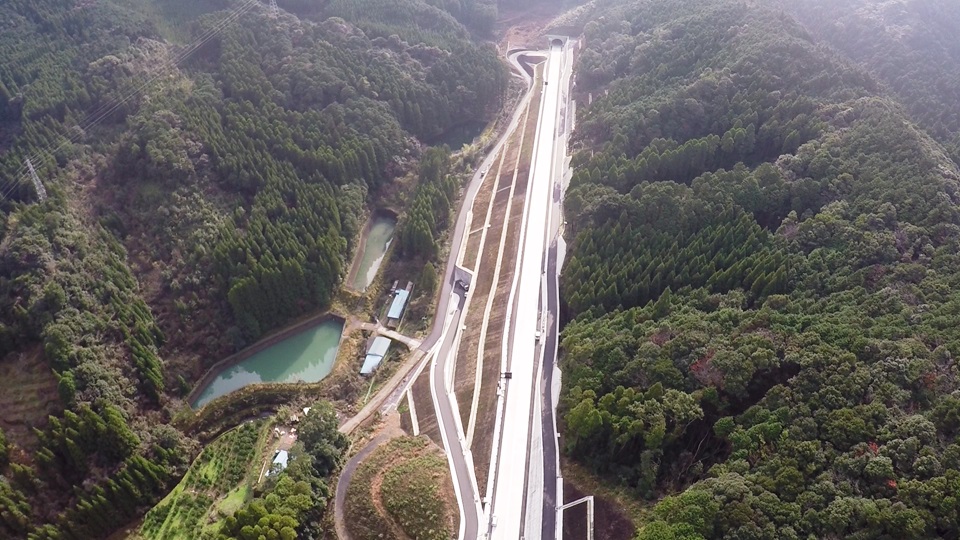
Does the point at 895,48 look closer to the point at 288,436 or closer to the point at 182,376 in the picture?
the point at 288,436

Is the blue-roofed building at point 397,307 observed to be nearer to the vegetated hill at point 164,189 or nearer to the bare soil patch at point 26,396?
the vegetated hill at point 164,189

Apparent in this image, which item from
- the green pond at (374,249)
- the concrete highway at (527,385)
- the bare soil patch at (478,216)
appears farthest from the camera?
the bare soil patch at (478,216)

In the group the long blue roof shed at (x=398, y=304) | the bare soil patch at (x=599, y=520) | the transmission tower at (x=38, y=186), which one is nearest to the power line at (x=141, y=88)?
the transmission tower at (x=38, y=186)

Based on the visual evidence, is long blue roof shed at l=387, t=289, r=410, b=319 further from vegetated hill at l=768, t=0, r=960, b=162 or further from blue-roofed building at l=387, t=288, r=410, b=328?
vegetated hill at l=768, t=0, r=960, b=162

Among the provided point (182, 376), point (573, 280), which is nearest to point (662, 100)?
point (573, 280)

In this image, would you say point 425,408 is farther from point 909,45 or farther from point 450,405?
point 909,45

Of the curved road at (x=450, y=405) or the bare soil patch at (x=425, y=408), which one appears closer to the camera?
the curved road at (x=450, y=405)
